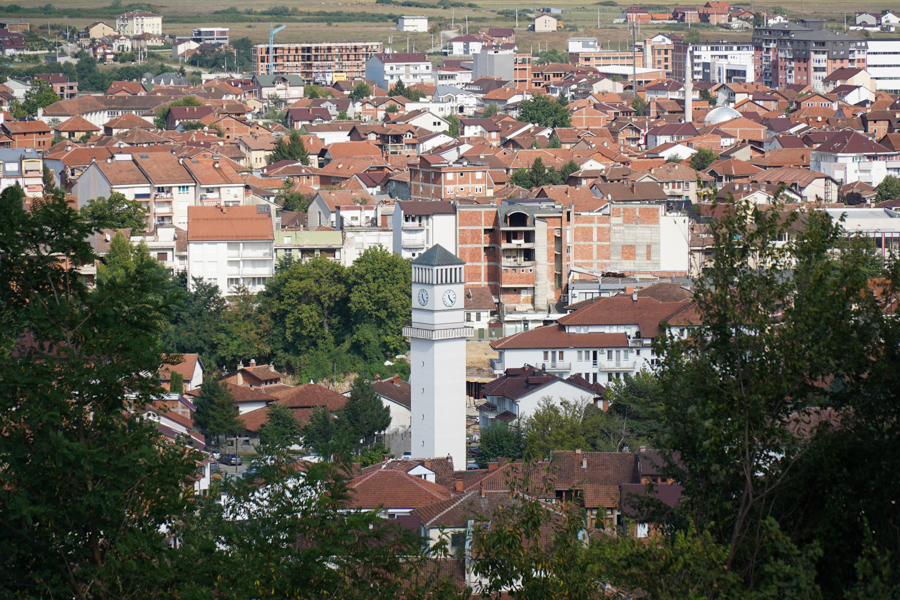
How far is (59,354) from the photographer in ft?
20.8

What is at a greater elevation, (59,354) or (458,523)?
(59,354)

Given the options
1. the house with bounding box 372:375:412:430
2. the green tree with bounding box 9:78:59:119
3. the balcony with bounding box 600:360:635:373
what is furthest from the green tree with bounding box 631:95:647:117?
the house with bounding box 372:375:412:430

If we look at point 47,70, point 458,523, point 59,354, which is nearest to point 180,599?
point 59,354

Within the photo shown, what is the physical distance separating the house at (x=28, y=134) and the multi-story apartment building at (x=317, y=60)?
93.7 feet

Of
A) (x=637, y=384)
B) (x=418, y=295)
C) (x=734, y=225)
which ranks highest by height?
(x=734, y=225)

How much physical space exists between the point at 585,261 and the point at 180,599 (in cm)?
2501

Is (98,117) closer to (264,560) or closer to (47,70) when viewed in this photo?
(47,70)

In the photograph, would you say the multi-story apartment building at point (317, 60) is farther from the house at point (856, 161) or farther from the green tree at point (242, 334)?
the green tree at point (242, 334)

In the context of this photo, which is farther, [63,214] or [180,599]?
[63,214]

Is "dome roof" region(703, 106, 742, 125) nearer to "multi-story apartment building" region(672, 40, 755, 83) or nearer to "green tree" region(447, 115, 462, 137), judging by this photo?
"green tree" region(447, 115, 462, 137)

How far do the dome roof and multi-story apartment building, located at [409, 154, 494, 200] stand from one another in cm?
2046

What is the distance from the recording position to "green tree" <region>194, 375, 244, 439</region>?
70.4ft

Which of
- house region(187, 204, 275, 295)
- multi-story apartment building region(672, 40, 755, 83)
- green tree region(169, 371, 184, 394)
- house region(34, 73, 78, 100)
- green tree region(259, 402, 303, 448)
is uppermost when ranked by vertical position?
multi-story apartment building region(672, 40, 755, 83)

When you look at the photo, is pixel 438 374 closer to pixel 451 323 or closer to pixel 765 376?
pixel 451 323
